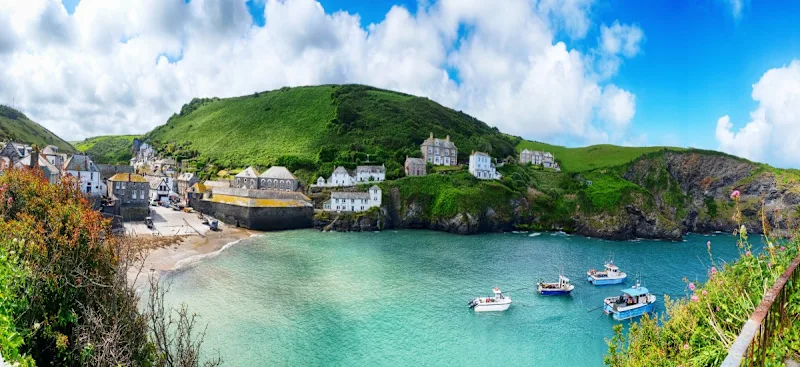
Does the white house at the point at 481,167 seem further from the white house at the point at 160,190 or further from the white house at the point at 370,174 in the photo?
the white house at the point at 160,190

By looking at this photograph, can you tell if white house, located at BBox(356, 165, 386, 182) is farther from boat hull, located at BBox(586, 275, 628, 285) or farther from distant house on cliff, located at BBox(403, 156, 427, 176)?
boat hull, located at BBox(586, 275, 628, 285)

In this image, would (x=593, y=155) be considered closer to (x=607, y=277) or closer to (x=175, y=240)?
(x=607, y=277)

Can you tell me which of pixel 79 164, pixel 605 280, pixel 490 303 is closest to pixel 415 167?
pixel 605 280

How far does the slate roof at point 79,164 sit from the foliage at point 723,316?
242ft

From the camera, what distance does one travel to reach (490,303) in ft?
110

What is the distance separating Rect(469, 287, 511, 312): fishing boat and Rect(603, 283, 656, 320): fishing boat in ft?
29.0

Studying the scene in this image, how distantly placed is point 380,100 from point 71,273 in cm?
14019

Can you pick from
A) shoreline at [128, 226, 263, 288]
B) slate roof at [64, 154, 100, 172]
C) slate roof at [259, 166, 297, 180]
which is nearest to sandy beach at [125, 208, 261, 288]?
shoreline at [128, 226, 263, 288]

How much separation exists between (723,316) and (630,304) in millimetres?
28610

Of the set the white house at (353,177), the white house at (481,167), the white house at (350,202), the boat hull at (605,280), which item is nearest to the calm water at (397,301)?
the boat hull at (605,280)

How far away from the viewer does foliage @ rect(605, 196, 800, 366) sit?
8031 mm

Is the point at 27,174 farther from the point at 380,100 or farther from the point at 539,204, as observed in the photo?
the point at 380,100

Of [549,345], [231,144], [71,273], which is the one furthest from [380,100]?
[71,273]

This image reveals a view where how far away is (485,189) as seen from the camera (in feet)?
266
